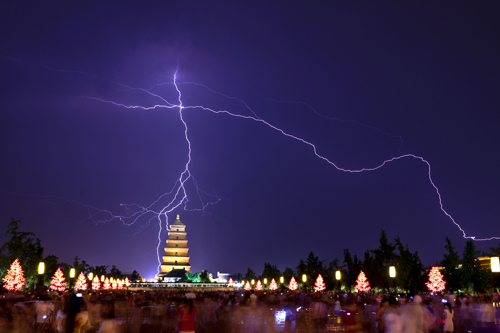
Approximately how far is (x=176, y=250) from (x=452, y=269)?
2381 inches

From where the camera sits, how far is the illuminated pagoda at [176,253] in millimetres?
84188

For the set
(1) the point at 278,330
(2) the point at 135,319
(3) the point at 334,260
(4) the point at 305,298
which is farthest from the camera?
(3) the point at 334,260

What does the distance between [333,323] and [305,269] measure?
42308 mm

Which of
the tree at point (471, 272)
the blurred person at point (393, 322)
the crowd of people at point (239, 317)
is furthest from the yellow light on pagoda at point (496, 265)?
the tree at point (471, 272)

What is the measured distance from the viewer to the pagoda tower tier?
279 feet

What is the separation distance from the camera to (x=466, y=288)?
128ft

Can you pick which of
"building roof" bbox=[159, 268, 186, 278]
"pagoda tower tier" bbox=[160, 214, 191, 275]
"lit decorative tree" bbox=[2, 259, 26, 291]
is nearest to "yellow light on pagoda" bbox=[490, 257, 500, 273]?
"lit decorative tree" bbox=[2, 259, 26, 291]

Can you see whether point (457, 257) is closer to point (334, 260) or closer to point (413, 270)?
point (413, 270)

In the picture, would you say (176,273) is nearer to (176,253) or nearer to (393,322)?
(176,253)

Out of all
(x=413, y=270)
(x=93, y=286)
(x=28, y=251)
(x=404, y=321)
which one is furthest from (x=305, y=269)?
(x=404, y=321)

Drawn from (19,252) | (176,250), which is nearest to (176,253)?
(176,250)

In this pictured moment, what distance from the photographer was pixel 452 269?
1526 inches

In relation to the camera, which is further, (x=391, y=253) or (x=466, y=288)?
(x=391, y=253)

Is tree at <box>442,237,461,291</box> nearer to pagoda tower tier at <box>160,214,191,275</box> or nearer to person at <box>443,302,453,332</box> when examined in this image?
person at <box>443,302,453,332</box>
